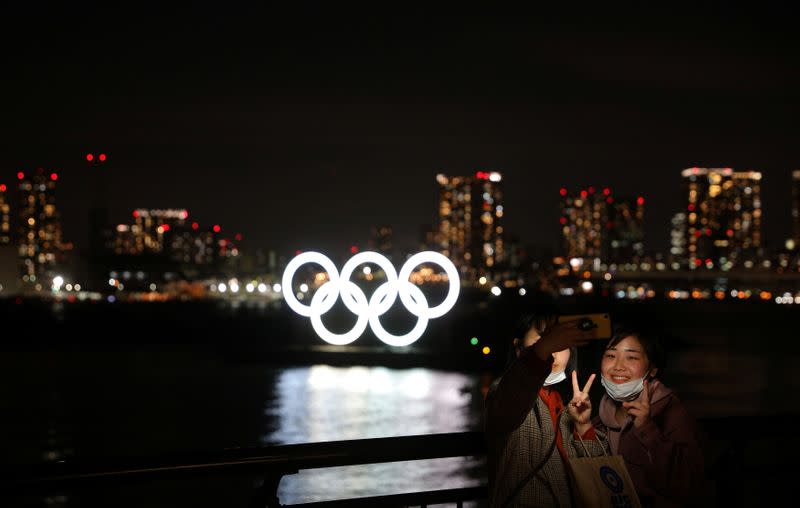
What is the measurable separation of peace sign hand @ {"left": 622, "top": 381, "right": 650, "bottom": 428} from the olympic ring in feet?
29.5

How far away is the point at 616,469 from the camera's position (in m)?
3.76

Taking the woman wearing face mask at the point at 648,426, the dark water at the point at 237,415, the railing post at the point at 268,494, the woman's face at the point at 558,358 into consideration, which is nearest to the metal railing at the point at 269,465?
the railing post at the point at 268,494

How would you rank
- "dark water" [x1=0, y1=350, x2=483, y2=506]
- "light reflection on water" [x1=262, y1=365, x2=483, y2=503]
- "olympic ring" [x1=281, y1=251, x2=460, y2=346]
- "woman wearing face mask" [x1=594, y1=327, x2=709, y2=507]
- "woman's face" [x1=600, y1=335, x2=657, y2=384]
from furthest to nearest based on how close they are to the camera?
"dark water" [x1=0, y1=350, x2=483, y2=506], "light reflection on water" [x1=262, y1=365, x2=483, y2=503], "olympic ring" [x1=281, y1=251, x2=460, y2=346], "woman's face" [x1=600, y1=335, x2=657, y2=384], "woman wearing face mask" [x1=594, y1=327, x2=709, y2=507]

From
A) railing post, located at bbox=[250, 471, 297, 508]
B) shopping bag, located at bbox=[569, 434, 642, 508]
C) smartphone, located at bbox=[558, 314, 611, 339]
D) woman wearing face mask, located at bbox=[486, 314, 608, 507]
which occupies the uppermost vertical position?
smartphone, located at bbox=[558, 314, 611, 339]

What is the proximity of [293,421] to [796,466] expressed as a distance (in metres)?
33.3

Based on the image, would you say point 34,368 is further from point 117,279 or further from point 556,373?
point 117,279

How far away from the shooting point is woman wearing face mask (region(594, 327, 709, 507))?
388cm

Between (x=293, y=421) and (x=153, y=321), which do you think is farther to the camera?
(x=153, y=321)

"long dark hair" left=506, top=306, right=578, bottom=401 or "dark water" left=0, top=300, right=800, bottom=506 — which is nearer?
"long dark hair" left=506, top=306, right=578, bottom=401

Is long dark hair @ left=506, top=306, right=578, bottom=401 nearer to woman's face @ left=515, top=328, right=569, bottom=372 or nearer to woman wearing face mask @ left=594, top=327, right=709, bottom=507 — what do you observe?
woman's face @ left=515, top=328, right=569, bottom=372

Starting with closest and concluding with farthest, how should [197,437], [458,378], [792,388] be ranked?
[197,437] → [792,388] → [458,378]

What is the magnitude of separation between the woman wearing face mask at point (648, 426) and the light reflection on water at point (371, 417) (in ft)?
52.7

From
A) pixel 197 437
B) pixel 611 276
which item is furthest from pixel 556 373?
pixel 611 276

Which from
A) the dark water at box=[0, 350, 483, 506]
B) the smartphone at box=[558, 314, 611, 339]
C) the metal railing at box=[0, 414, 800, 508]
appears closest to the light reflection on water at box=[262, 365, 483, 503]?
the dark water at box=[0, 350, 483, 506]
